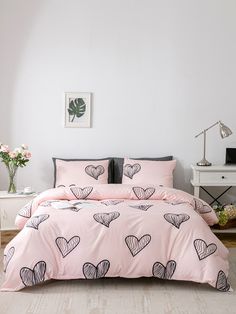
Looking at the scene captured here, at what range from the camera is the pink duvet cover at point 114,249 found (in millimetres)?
3080

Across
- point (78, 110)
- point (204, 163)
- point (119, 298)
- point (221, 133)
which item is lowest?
point (119, 298)

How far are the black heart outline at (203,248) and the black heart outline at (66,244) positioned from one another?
0.83 m

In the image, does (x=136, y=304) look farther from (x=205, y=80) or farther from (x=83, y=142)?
(x=205, y=80)

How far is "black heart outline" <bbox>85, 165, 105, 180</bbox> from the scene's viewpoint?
4516 millimetres

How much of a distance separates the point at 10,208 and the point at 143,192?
132cm

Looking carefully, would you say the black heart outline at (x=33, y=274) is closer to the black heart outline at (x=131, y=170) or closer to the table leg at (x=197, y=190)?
the black heart outline at (x=131, y=170)

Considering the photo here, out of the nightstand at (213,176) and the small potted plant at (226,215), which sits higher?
the nightstand at (213,176)

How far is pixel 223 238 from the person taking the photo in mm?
4598

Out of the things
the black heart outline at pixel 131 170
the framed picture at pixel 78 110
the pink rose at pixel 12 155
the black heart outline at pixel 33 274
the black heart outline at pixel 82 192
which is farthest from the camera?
the framed picture at pixel 78 110

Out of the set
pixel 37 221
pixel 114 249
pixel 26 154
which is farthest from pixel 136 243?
pixel 26 154

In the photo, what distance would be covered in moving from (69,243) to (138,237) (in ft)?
1.60

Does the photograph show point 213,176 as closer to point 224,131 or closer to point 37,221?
point 224,131

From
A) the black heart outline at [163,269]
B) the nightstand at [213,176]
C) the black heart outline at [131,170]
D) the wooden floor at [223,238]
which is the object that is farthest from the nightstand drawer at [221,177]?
the black heart outline at [163,269]

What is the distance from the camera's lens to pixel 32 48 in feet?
15.7
